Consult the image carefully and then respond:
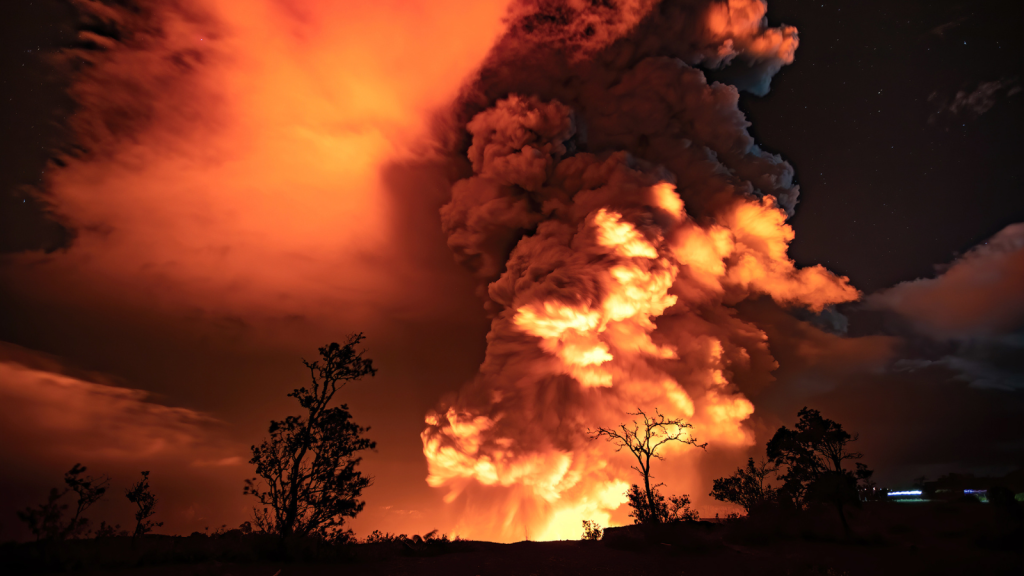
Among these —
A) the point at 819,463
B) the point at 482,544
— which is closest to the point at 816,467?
the point at 819,463

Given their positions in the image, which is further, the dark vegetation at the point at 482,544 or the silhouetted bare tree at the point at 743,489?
the silhouetted bare tree at the point at 743,489

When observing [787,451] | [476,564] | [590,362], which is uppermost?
[590,362]

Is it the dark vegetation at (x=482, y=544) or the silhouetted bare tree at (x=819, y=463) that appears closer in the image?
the dark vegetation at (x=482, y=544)

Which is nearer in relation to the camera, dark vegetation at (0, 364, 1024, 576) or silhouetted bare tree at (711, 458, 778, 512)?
dark vegetation at (0, 364, 1024, 576)

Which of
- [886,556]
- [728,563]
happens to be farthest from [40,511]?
[886,556]

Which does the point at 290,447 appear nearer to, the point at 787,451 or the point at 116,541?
the point at 116,541

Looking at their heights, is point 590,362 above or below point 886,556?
above

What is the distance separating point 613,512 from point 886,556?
1375 inches

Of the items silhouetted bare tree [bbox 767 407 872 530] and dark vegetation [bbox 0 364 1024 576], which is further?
silhouetted bare tree [bbox 767 407 872 530]

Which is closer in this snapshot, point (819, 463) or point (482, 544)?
point (482, 544)

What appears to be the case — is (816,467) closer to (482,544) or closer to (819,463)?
(819,463)

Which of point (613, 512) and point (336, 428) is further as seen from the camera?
point (613, 512)

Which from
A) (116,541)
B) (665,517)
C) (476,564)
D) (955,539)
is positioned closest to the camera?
(116,541)

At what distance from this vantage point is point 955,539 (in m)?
20.7
